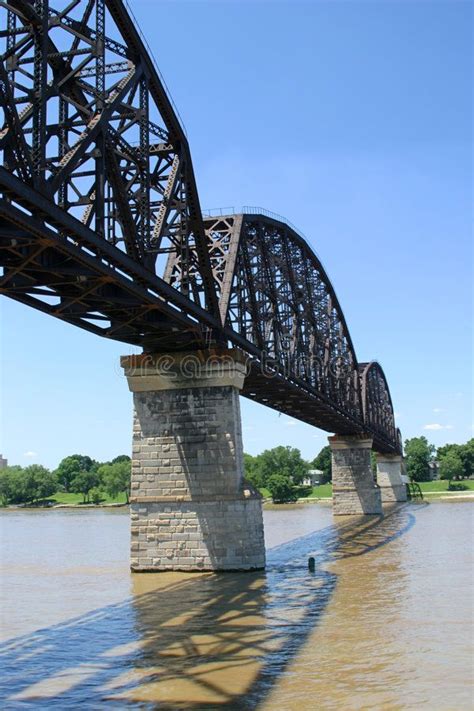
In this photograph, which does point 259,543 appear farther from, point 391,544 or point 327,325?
point 327,325

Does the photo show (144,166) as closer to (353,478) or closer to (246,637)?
(246,637)

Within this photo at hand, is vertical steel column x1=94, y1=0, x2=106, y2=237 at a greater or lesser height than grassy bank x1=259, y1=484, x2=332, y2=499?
greater

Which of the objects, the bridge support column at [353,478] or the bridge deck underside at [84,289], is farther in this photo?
the bridge support column at [353,478]

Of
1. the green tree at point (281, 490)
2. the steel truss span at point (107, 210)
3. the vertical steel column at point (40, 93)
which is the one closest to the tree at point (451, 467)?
the green tree at point (281, 490)

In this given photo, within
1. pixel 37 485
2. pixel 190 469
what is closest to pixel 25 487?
pixel 37 485

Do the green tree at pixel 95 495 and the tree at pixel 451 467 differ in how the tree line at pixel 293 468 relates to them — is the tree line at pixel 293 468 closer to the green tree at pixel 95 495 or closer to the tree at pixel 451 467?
the tree at pixel 451 467

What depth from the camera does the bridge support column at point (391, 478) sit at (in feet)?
387

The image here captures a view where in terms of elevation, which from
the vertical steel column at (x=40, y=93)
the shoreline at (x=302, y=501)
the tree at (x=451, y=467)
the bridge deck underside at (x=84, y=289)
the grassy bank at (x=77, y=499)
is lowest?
the shoreline at (x=302, y=501)

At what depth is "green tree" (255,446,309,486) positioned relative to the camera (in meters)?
160

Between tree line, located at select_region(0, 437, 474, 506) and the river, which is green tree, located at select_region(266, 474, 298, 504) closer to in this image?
tree line, located at select_region(0, 437, 474, 506)

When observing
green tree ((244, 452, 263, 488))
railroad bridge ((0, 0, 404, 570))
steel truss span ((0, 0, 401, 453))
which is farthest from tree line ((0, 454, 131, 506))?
steel truss span ((0, 0, 401, 453))

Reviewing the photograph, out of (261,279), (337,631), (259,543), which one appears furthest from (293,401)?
(337,631)

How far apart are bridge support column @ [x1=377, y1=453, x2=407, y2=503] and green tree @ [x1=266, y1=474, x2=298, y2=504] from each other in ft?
81.4

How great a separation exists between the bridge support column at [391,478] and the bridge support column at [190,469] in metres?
89.0
